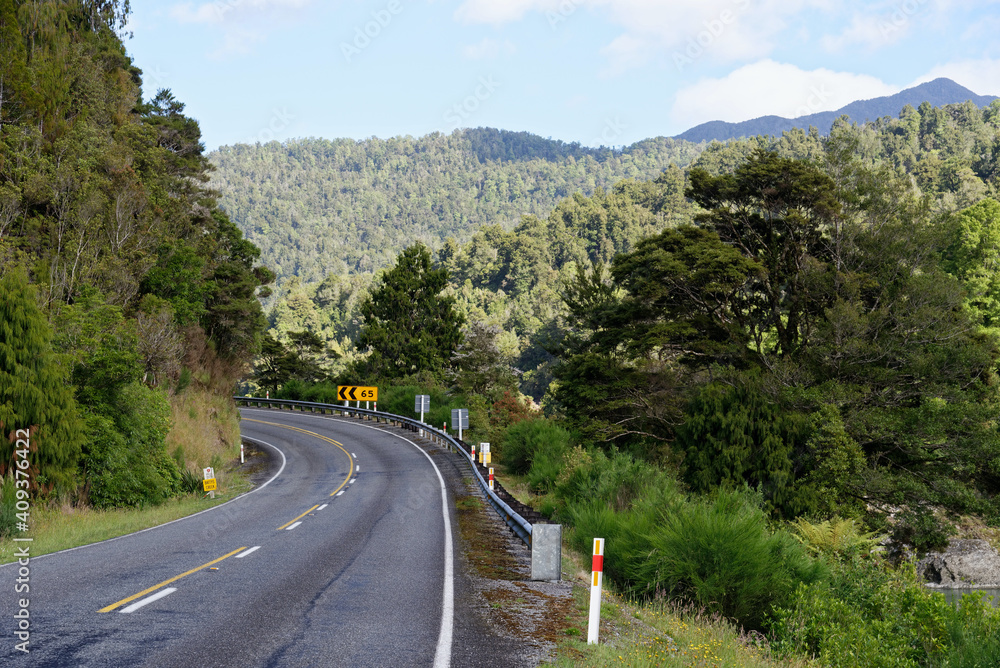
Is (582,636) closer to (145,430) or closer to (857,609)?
(857,609)

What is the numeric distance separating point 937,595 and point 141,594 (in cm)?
1059

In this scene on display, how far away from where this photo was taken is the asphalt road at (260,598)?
662 cm

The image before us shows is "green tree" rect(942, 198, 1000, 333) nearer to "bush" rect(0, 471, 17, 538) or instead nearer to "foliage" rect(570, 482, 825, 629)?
"foliage" rect(570, 482, 825, 629)

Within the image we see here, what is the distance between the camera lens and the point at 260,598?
350 inches

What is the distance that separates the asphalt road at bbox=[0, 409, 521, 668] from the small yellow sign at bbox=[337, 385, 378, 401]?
35.8 meters

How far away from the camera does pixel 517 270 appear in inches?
4673

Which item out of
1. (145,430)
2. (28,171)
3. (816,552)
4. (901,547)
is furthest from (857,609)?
(28,171)

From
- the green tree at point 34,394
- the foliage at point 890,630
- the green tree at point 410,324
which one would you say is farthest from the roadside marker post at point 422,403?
the foliage at point 890,630

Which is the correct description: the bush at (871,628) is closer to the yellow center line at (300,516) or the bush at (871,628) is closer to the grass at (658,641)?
the grass at (658,641)

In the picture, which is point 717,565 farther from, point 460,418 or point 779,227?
point 460,418

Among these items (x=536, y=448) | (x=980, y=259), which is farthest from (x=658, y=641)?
(x=980, y=259)

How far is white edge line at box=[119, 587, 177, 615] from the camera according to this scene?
7.92 metres

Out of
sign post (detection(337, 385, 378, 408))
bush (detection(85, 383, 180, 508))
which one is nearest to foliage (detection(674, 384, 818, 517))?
bush (detection(85, 383, 180, 508))

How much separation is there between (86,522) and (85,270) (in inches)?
398
